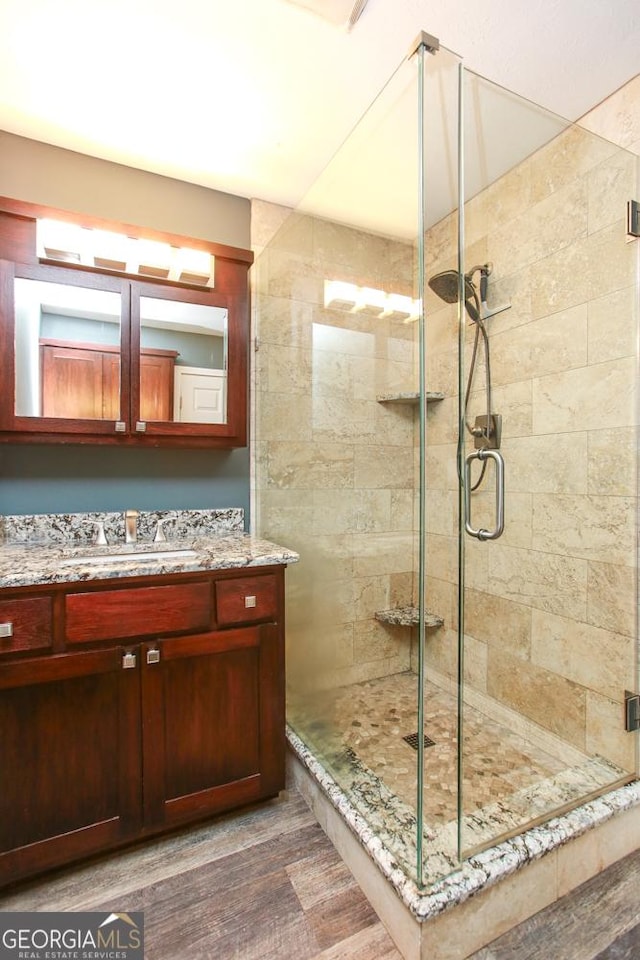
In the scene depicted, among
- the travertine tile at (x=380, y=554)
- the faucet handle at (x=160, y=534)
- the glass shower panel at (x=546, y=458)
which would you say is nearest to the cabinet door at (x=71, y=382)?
the faucet handle at (x=160, y=534)

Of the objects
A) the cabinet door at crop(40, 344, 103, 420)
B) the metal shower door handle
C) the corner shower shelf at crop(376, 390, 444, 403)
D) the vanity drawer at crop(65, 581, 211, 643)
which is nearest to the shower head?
the corner shower shelf at crop(376, 390, 444, 403)

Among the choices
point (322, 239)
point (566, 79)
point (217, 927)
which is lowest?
point (217, 927)

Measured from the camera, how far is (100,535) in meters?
1.86

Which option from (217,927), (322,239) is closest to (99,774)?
(217,927)

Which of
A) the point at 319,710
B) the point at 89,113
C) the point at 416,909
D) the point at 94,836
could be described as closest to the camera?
the point at 416,909

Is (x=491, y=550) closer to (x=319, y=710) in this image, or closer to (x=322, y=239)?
(x=319, y=710)

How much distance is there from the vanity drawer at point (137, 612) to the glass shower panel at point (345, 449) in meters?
0.53

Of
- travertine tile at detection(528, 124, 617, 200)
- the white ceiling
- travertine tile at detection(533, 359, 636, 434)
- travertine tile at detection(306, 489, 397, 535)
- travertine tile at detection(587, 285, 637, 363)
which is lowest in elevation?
travertine tile at detection(306, 489, 397, 535)

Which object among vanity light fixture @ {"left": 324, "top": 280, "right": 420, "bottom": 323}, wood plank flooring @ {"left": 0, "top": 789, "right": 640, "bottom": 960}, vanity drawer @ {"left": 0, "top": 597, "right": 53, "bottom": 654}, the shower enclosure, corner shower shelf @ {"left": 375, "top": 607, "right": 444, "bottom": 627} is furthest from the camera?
vanity light fixture @ {"left": 324, "top": 280, "right": 420, "bottom": 323}

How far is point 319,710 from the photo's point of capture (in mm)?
1844

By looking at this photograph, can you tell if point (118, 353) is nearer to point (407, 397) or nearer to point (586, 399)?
point (407, 397)

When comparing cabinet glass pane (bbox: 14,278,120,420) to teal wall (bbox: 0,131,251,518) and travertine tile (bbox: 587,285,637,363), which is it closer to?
teal wall (bbox: 0,131,251,518)

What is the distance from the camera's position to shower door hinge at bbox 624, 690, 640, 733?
158 cm

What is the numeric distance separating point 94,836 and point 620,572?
6.24 ft
